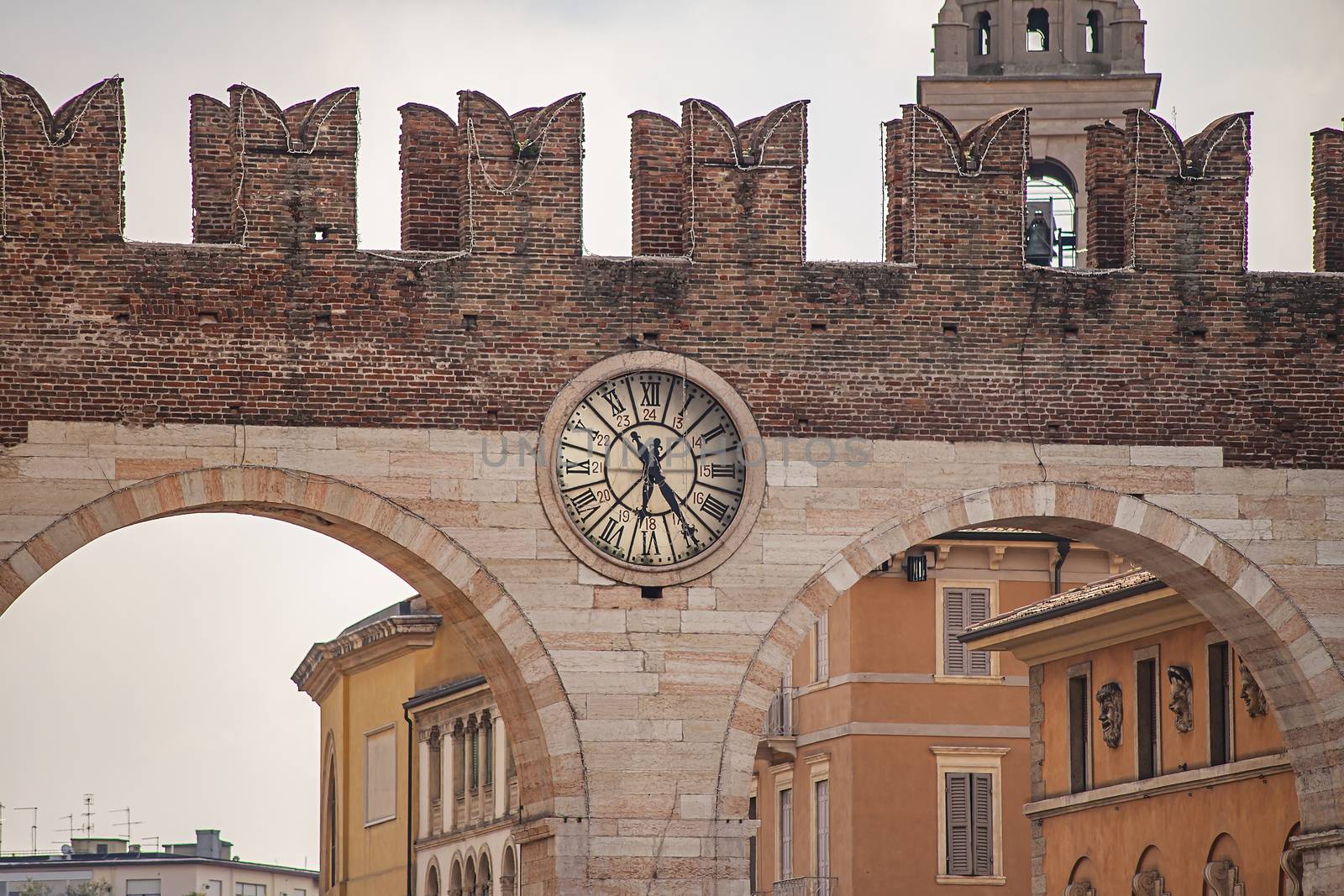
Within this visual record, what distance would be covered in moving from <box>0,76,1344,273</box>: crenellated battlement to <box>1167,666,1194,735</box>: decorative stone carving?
24.2ft

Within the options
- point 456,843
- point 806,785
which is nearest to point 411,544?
point 806,785

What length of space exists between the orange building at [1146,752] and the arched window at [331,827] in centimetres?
2104

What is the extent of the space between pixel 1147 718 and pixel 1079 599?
160cm

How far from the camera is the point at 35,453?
2480cm

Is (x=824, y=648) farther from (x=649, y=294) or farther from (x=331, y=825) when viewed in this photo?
(x=649, y=294)

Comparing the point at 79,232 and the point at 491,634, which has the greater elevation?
the point at 79,232

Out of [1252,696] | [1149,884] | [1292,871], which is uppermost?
[1252,696]

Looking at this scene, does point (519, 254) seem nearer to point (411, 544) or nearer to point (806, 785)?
point (411, 544)

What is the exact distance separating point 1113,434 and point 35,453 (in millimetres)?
9335

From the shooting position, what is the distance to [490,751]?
47.8m

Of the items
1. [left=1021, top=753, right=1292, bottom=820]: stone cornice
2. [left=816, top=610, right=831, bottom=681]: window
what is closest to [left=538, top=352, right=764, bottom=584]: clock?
[left=1021, top=753, right=1292, bottom=820]: stone cornice

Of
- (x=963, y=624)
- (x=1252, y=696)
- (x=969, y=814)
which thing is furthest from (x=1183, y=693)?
(x=963, y=624)

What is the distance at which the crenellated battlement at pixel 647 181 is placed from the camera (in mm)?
25484

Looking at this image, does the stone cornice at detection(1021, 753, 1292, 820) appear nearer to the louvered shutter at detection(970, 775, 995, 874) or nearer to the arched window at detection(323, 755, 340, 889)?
the louvered shutter at detection(970, 775, 995, 874)
